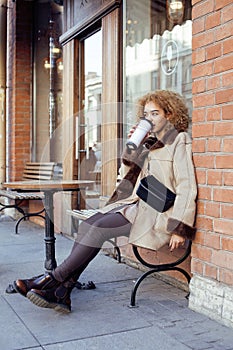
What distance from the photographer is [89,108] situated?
5516 millimetres

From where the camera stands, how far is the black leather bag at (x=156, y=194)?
3002mm

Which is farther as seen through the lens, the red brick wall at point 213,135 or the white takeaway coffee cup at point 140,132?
the white takeaway coffee cup at point 140,132

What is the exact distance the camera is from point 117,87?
459 cm

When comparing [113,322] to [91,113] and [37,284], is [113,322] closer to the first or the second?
[37,284]

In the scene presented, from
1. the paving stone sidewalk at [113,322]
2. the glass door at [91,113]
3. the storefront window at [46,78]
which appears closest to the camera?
the paving stone sidewalk at [113,322]

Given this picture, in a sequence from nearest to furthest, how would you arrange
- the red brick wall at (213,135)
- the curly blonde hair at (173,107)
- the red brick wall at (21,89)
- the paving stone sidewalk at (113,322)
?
the paving stone sidewalk at (113,322), the red brick wall at (213,135), the curly blonde hair at (173,107), the red brick wall at (21,89)

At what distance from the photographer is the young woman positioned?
2.93 metres

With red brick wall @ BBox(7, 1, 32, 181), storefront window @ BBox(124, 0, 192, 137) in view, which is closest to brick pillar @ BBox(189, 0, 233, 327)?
storefront window @ BBox(124, 0, 192, 137)

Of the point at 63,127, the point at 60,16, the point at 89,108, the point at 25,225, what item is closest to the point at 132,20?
the point at 89,108

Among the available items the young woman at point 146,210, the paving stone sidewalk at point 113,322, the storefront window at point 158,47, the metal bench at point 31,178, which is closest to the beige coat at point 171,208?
the young woman at point 146,210

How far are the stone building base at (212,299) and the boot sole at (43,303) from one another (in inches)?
30.6

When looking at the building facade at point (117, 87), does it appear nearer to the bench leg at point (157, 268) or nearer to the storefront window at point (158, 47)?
the storefront window at point (158, 47)

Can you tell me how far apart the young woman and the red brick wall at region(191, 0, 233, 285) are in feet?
0.35

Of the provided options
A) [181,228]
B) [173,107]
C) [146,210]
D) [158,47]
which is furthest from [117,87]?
[181,228]
